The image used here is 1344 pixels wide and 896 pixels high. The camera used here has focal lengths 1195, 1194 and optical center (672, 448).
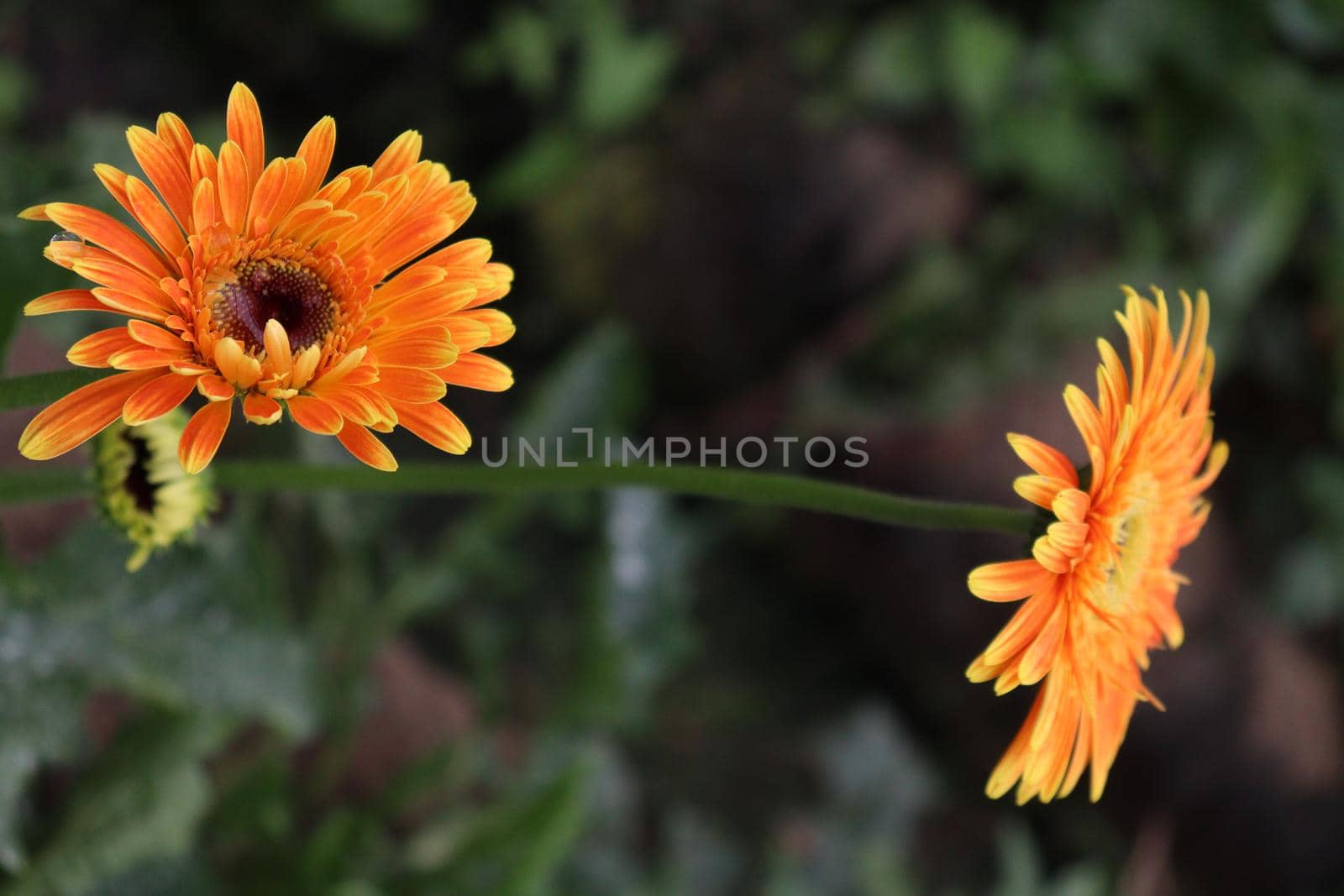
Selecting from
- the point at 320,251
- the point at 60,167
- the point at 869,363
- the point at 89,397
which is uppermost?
the point at 869,363

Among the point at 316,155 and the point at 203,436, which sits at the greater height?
the point at 316,155

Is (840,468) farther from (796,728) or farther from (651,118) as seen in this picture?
(651,118)

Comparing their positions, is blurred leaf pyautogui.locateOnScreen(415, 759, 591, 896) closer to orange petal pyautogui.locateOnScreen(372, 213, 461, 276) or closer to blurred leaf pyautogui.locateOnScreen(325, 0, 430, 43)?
→ orange petal pyautogui.locateOnScreen(372, 213, 461, 276)

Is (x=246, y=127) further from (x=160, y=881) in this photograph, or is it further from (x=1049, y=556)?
(x=160, y=881)

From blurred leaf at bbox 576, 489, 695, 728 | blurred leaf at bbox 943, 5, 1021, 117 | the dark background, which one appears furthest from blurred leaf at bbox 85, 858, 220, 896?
blurred leaf at bbox 943, 5, 1021, 117

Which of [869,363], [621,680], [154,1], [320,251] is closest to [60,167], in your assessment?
[320,251]

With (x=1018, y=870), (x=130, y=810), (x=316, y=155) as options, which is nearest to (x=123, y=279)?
(x=316, y=155)
